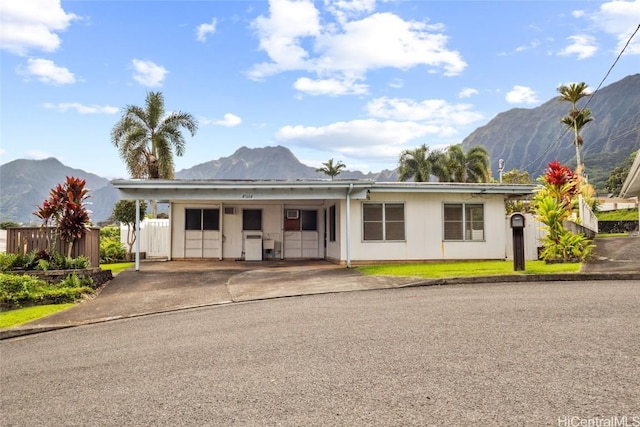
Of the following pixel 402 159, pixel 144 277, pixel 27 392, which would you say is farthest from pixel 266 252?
pixel 402 159

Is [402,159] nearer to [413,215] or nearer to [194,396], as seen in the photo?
[413,215]

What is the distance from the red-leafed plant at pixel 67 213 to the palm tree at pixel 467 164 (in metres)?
33.0

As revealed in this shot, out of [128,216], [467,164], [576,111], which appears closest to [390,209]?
[128,216]

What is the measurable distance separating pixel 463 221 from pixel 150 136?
20981 mm

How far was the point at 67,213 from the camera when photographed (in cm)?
1220

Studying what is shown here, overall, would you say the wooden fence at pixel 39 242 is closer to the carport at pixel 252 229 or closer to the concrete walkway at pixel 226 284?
the concrete walkway at pixel 226 284

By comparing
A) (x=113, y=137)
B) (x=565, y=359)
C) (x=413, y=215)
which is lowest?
(x=565, y=359)

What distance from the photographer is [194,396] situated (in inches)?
169

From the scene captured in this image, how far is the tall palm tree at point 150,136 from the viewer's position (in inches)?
1125

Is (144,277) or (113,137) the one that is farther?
(113,137)

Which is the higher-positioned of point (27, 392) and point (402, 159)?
point (402, 159)

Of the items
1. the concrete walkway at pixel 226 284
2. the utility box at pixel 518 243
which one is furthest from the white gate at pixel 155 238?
the utility box at pixel 518 243

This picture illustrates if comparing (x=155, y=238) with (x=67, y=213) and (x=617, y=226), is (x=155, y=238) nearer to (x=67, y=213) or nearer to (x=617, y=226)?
(x=67, y=213)

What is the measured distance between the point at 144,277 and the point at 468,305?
9443mm
